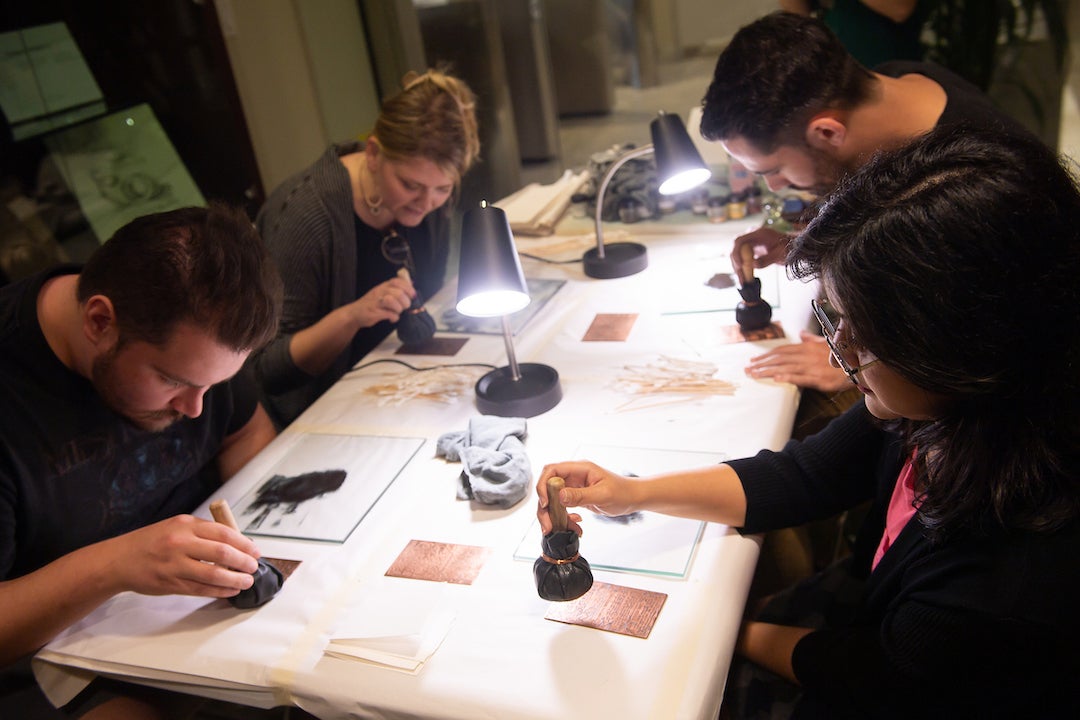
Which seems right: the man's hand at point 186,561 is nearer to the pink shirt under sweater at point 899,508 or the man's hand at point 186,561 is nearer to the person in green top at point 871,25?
the pink shirt under sweater at point 899,508

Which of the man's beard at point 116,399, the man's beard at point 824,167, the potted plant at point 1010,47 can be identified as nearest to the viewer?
the man's beard at point 116,399

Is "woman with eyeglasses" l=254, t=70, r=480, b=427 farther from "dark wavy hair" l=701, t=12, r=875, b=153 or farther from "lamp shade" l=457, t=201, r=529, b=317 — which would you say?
"dark wavy hair" l=701, t=12, r=875, b=153

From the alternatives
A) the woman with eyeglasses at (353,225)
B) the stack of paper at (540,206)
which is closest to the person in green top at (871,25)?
the stack of paper at (540,206)

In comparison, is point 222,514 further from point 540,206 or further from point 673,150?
point 540,206

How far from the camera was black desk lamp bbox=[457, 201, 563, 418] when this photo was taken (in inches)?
58.4

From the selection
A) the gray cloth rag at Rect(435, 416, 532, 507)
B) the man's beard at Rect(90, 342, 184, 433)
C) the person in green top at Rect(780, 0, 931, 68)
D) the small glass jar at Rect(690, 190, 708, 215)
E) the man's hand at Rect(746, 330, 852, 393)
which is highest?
the person in green top at Rect(780, 0, 931, 68)

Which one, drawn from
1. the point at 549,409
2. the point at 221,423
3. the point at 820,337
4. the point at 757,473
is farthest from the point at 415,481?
the point at 820,337

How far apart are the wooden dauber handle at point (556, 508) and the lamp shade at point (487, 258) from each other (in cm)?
47

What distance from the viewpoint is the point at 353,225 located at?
2215 millimetres

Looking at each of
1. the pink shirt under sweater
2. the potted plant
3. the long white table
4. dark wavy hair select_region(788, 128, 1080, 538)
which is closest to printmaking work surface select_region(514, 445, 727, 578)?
the long white table

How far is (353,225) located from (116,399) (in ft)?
3.21

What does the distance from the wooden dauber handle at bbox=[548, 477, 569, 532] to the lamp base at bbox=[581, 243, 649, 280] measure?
4.16 feet

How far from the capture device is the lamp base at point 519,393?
1.66 metres

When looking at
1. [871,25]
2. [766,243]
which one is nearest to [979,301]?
[766,243]
